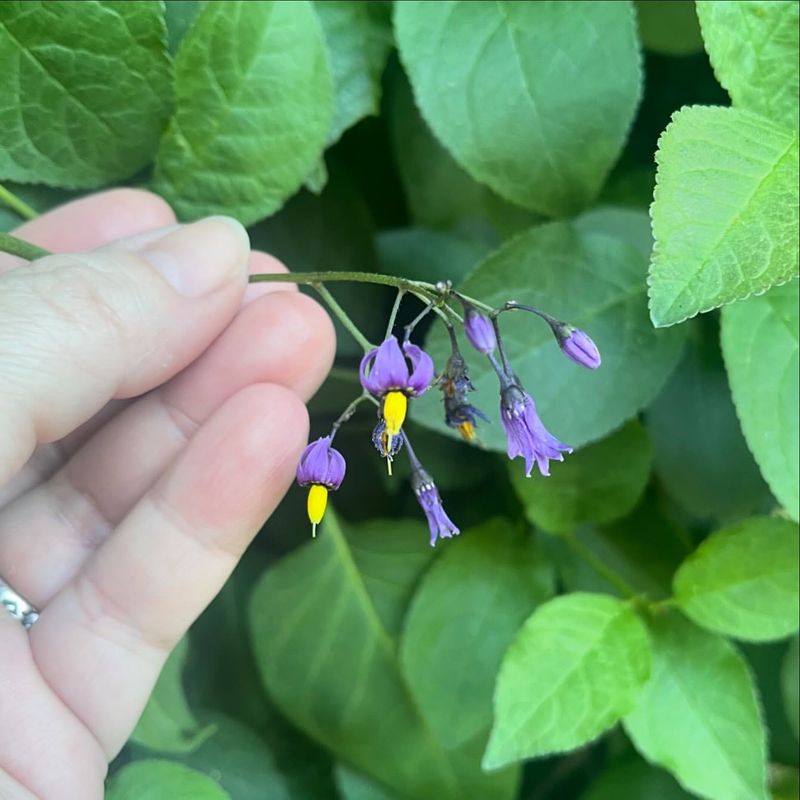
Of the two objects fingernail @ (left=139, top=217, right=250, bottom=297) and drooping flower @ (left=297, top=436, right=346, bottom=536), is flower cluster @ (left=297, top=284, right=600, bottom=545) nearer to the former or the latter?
drooping flower @ (left=297, top=436, right=346, bottom=536)

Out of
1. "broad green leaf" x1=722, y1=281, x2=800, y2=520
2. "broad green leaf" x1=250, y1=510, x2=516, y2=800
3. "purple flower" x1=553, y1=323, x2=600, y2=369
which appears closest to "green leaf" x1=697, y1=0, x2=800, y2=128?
"broad green leaf" x1=722, y1=281, x2=800, y2=520

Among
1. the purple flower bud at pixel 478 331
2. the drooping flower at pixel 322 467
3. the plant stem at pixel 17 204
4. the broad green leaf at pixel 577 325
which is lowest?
the broad green leaf at pixel 577 325

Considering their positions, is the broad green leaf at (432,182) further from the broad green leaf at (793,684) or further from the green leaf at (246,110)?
the broad green leaf at (793,684)

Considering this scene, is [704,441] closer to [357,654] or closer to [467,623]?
[467,623]

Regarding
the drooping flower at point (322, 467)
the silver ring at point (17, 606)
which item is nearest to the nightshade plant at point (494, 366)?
the drooping flower at point (322, 467)

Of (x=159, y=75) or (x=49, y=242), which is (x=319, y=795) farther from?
(x=159, y=75)

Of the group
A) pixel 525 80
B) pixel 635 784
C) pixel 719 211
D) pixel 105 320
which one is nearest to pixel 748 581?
pixel 635 784
